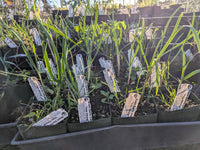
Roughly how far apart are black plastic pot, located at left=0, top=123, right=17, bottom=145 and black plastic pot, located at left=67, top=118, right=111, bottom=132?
24 cm

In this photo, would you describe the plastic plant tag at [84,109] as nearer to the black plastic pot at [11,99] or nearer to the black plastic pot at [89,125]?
the black plastic pot at [89,125]

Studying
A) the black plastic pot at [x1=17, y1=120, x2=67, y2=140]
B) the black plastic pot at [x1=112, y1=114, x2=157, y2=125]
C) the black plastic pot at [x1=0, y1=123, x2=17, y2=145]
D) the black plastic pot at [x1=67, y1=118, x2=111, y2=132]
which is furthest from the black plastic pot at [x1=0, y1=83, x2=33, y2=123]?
the black plastic pot at [x1=112, y1=114, x2=157, y2=125]

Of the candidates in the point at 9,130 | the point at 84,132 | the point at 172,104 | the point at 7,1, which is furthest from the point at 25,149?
the point at 7,1

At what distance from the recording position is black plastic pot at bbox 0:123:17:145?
0.63 meters

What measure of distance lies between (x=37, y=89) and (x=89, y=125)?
28cm

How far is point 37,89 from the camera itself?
0.67 meters

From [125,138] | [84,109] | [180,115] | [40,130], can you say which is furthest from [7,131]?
[180,115]

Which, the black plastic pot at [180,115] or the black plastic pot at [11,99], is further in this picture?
the black plastic pot at [11,99]

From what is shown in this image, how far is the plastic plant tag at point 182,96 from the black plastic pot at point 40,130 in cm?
44

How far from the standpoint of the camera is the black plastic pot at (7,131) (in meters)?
0.63

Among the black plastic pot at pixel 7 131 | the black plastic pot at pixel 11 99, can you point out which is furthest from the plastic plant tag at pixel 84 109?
the black plastic pot at pixel 11 99

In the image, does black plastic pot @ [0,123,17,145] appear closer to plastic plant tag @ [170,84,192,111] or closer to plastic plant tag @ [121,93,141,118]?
plastic plant tag @ [121,93,141,118]

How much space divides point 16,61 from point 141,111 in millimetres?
815

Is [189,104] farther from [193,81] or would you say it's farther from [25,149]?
[25,149]
